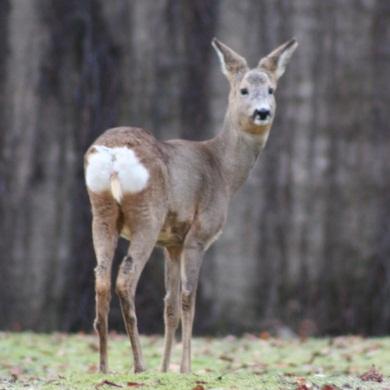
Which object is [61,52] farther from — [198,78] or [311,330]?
[311,330]

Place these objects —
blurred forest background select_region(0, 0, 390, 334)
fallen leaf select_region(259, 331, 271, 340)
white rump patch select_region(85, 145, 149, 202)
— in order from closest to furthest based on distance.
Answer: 1. white rump patch select_region(85, 145, 149, 202)
2. fallen leaf select_region(259, 331, 271, 340)
3. blurred forest background select_region(0, 0, 390, 334)

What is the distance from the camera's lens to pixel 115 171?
8.32 metres

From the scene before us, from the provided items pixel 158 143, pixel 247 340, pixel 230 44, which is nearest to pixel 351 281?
pixel 247 340

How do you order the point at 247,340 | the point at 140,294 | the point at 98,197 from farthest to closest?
the point at 140,294
the point at 247,340
the point at 98,197

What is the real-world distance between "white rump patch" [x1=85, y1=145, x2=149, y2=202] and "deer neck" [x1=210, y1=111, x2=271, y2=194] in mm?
1539

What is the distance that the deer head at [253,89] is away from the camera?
31.4 ft

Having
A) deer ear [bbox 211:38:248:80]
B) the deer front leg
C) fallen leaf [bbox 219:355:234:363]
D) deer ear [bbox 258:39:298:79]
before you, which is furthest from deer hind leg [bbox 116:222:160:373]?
fallen leaf [bbox 219:355:234:363]

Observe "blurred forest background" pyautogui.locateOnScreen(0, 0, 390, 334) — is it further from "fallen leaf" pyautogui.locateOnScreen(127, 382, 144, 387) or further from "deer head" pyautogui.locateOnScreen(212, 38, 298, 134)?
"fallen leaf" pyautogui.locateOnScreen(127, 382, 144, 387)

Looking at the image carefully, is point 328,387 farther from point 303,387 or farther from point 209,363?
point 209,363

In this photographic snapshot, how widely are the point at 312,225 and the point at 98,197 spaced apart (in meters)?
7.30

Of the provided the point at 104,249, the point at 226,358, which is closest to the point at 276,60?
the point at 104,249

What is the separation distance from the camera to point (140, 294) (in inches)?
595

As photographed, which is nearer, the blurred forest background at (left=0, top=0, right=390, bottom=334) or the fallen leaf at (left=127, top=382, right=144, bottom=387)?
the fallen leaf at (left=127, top=382, right=144, bottom=387)

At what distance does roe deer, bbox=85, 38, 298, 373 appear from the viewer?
8359 mm
